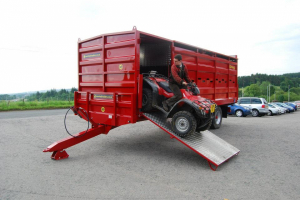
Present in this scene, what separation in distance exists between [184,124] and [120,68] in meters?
2.08

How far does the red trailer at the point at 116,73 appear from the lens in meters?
5.55

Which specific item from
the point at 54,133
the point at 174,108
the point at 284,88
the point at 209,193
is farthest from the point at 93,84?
the point at 284,88

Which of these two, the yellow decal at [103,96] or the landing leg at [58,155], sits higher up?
the yellow decal at [103,96]

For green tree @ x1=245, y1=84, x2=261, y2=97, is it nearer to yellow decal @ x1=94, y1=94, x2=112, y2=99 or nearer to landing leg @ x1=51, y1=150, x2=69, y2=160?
yellow decal @ x1=94, y1=94, x2=112, y2=99

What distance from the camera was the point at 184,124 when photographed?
520 centimetres

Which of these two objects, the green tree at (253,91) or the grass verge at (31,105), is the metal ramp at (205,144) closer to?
the grass verge at (31,105)

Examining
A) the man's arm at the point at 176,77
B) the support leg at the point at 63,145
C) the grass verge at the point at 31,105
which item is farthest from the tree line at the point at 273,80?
the support leg at the point at 63,145

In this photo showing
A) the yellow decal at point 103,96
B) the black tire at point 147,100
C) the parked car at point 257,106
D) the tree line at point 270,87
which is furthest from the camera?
the tree line at point 270,87

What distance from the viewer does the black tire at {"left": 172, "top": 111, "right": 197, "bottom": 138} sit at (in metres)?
5.09

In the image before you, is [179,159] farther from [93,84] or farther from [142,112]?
[93,84]

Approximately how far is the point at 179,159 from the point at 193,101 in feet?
4.72

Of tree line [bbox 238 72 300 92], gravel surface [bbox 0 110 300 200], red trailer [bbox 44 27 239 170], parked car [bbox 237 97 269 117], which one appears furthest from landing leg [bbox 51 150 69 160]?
tree line [bbox 238 72 300 92]

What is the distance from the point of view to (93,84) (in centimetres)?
646

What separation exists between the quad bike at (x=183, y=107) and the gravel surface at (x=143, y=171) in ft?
2.79
